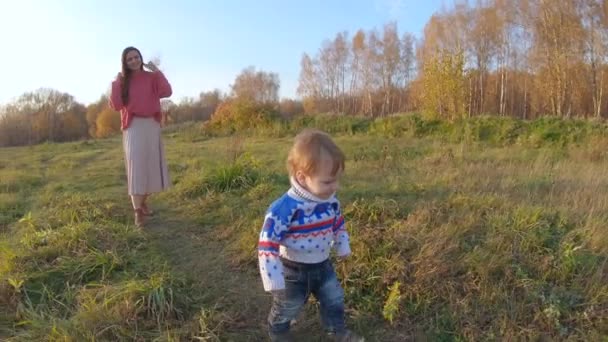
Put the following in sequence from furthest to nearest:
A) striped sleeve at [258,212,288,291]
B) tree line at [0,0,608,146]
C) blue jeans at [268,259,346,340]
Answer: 1. tree line at [0,0,608,146]
2. blue jeans at [268,259,346,340]
3. striped sleeve at [258,212,288,291]

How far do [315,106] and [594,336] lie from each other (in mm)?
33022

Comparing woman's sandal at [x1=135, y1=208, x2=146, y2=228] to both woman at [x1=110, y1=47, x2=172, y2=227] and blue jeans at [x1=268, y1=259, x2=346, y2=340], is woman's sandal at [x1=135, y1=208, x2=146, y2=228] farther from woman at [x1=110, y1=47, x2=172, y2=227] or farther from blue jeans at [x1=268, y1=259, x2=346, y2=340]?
blue jeans at [x1=268, y1=259, x2=346, y2=340]

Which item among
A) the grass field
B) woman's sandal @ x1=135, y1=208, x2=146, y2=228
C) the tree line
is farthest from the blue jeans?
the tree line

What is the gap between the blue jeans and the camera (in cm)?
234

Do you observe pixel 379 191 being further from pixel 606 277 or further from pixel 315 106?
pixel 315 106

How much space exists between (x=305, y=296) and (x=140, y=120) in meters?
2.74

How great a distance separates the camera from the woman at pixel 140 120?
4219 mm

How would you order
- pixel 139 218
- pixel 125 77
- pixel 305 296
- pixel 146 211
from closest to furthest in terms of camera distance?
1. pixel 305 296
2. pixel 125 77
3. pixel 139 218
4. pixel 146 211

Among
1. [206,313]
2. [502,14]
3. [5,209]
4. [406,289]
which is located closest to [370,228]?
[406,289]

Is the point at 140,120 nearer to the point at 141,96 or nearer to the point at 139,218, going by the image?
the point at 141,96

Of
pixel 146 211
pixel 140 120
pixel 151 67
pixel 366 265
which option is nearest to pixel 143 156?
pixel 140 120

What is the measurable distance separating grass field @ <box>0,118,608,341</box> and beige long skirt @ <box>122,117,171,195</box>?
0.44 meters

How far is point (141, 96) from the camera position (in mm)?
4277

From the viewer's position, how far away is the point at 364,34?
33250 mm
